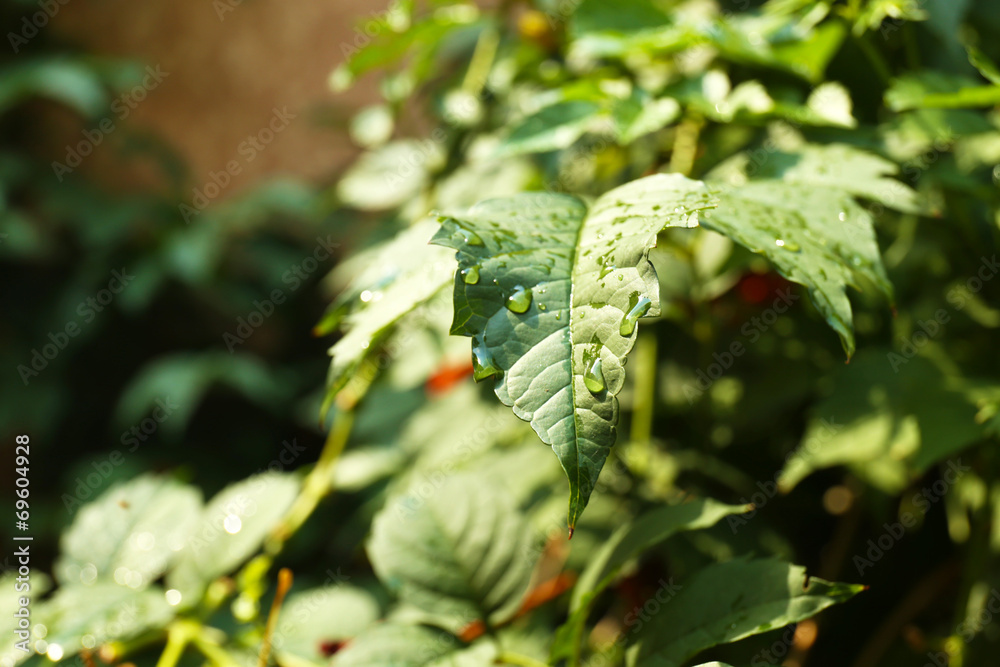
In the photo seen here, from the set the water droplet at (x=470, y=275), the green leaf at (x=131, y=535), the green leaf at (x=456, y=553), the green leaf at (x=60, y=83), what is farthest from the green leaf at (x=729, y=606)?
the green leaf at (x=60, y=83)

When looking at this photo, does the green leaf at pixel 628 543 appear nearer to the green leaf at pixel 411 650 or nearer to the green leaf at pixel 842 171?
the green leaf at pixel 411 650

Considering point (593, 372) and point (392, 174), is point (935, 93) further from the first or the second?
point (392, 174)

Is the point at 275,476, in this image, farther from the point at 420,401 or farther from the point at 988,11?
the point at 988,11

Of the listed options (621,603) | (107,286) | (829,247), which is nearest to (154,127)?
(107,286)

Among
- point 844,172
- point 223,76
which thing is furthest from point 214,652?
point 223,76

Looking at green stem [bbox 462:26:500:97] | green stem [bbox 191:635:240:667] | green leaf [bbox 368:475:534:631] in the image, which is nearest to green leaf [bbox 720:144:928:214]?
green leaf [bbox 368:475:534:631]

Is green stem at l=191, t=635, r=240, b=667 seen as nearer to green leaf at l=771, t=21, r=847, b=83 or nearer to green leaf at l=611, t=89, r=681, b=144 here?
green leaf at l=611, t=89, r=681, b=144
